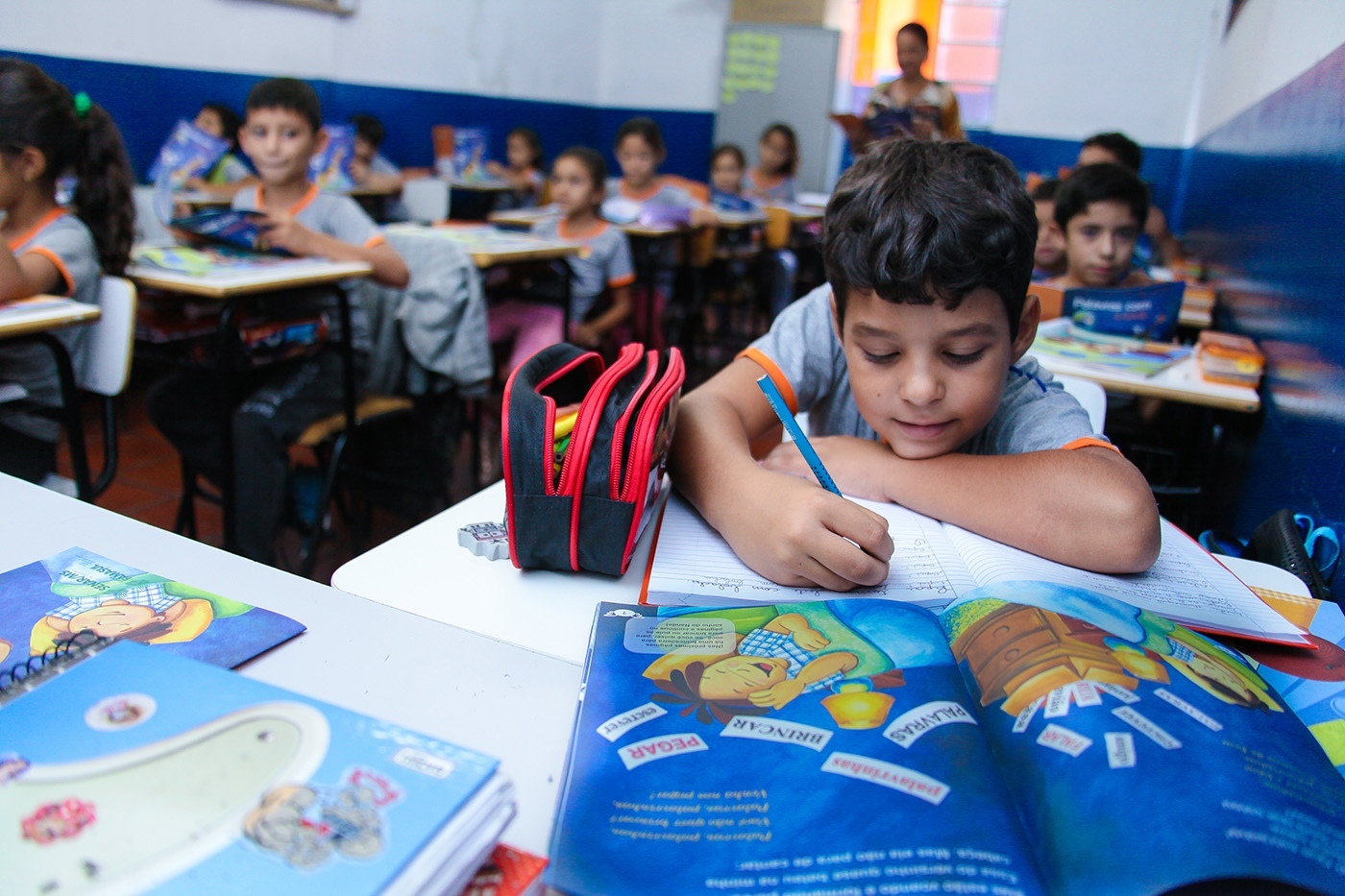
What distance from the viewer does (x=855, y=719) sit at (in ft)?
1.52

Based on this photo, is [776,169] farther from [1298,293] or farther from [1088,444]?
[1088,444]

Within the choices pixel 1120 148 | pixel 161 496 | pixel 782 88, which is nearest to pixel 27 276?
pixel 161 496

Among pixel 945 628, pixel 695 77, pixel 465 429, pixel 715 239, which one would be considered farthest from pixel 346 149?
pixel 945 628

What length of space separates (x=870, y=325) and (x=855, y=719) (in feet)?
1.58

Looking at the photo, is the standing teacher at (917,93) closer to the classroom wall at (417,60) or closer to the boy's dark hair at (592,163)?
the boy's dark hair at (592,163)

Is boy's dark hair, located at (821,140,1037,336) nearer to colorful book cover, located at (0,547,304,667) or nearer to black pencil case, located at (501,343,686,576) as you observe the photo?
black pencil case, located at (501,343,686,576)

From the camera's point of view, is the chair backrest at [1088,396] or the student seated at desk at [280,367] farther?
the student seated at desk at [280,367]

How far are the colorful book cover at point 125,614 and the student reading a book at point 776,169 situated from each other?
5.84 meters

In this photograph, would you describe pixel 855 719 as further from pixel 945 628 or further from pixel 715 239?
pixel 715 239

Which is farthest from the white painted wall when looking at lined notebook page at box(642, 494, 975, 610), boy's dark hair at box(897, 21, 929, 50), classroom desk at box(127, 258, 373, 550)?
lined notebook page at box(642, 494, 975, 610)

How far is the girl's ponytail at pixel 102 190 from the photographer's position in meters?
1.87

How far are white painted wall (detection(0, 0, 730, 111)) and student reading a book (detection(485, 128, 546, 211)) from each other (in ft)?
1.34

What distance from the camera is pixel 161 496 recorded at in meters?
2.66

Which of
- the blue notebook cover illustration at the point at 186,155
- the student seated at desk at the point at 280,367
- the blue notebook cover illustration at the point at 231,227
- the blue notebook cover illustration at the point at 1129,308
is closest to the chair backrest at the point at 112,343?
the student seated at desk at the point at 280,367
